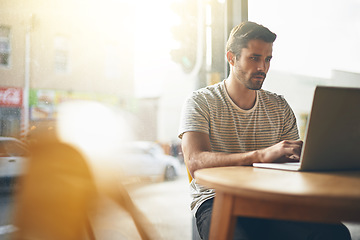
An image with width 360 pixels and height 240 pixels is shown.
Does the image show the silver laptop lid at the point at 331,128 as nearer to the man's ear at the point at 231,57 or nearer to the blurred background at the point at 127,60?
the blurred background at the point at 127,60

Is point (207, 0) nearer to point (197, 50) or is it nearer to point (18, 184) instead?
point (197, 50)

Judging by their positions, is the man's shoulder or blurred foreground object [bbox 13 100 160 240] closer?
blurred foreground object [bbox 13 100 160 240]

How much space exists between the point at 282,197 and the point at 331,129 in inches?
13.7

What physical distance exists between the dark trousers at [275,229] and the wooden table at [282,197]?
0.31m

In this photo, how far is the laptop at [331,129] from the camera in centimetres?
93

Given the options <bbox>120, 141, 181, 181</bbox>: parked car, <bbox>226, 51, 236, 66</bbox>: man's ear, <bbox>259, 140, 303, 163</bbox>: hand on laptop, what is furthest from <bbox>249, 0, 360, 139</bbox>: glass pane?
<bbox>259, 140, 303, 163</bbox>: hand on laptop

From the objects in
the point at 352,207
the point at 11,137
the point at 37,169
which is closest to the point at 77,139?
the point at 11,137

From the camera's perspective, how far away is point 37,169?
1291 mm

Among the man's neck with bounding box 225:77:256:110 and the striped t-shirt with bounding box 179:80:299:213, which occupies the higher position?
the man's neck with bounding box 225:77:256:110

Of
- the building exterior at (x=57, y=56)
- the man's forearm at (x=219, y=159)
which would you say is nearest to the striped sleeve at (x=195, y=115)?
the man's forearm at (x=219, y=159)

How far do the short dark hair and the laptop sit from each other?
2.46 feet

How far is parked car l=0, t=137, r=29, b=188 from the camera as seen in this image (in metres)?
1.68

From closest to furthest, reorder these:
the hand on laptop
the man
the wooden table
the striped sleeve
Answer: the wooden table → the hand on laptop → the man → the striped sleeve

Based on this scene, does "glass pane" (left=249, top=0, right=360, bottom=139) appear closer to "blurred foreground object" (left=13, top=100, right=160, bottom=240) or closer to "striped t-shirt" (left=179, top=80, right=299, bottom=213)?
"striped t-shirt" (left=179, top=80, right=299, bottom=213)
